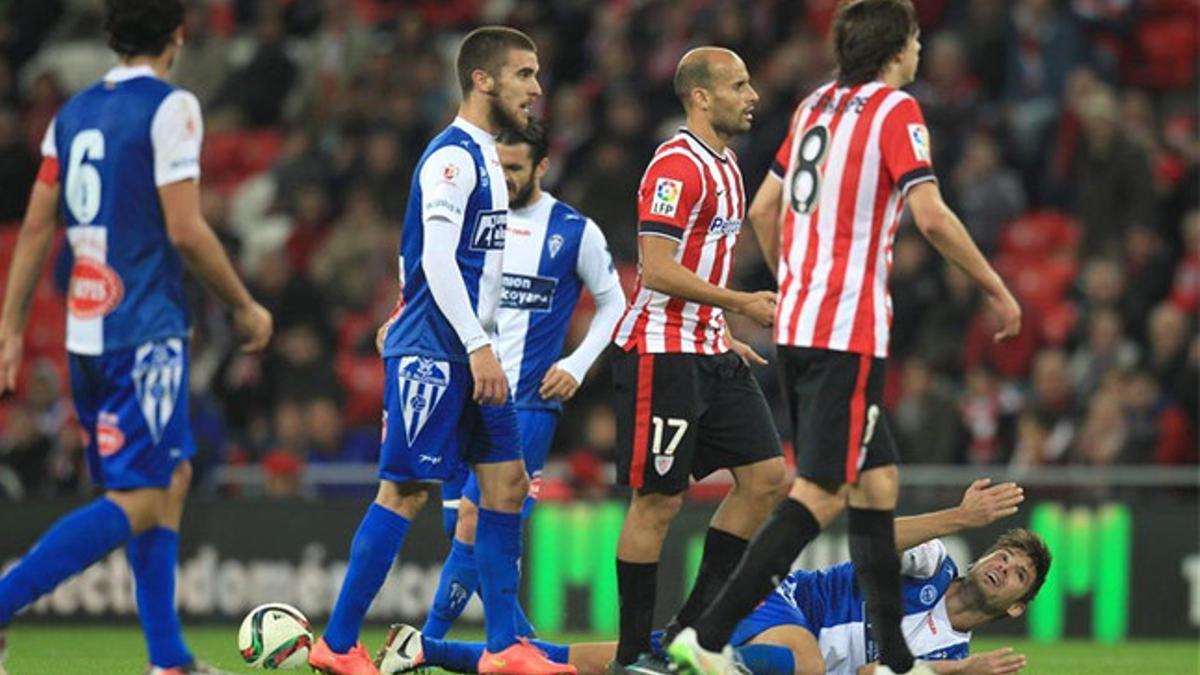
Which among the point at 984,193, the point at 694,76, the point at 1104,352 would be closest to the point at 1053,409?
the point at 1104,352

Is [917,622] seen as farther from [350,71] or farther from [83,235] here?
[350,71]

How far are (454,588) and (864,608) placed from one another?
1682 millimetres

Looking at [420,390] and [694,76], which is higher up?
[694,76]

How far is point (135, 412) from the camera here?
6734mm

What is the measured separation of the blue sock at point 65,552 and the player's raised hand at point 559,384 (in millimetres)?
2508

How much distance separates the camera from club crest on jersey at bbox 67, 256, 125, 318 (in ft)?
22.2

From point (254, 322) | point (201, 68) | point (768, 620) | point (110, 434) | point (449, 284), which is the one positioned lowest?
point (768, 620)

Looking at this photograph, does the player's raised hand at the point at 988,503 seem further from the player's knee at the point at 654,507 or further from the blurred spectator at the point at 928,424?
the blurred spectator at the point at 928,424

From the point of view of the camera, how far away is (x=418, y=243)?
7.71 meters

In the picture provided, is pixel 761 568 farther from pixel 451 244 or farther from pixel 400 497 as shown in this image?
pixel 451 244

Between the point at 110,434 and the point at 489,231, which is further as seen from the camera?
the point at 489,231

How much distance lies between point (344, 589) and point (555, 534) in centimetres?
626

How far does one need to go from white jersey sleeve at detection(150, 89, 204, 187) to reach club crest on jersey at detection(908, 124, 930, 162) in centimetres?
232

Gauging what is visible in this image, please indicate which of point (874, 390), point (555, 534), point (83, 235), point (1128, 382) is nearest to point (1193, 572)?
point (1128, 382)
